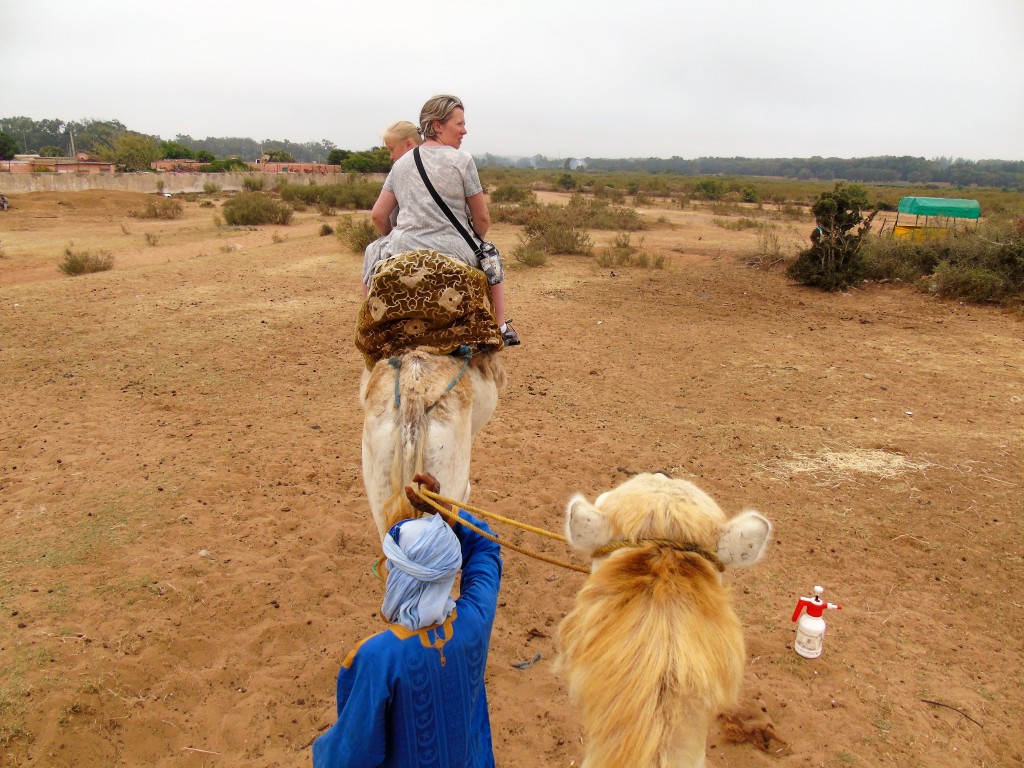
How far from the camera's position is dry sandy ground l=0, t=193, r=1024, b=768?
Result: 2.88 metres

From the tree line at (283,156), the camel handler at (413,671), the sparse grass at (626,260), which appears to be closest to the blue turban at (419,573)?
the camel handler at (413,671)

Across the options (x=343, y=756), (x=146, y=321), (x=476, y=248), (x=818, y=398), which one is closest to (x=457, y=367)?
(x=476, y=248)

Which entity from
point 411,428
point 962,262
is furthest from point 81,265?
point 962,262

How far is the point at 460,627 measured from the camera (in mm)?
1655

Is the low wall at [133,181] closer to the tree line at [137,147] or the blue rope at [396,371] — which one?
→ the tree line at [137,147]

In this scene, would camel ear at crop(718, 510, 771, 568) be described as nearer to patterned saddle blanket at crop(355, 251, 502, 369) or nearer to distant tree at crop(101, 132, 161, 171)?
patterned saddle blanket at crop(355, 251, 502, 369)

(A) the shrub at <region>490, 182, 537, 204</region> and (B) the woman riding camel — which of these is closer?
(B) the woman riding camel

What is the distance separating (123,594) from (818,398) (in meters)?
6.77

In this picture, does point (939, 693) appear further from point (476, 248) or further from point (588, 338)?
point (588, 338)

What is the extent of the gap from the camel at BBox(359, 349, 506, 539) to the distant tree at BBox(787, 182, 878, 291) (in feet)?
37.4

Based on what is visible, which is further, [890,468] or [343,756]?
[890,468]

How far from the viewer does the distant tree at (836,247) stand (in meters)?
→ 11.8

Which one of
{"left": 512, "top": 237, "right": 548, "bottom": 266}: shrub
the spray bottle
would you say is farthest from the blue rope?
{"left": 512, "top": 237, "right": 548, "bottom": 266}: shrub

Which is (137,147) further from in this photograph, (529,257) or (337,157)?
(529,257)
